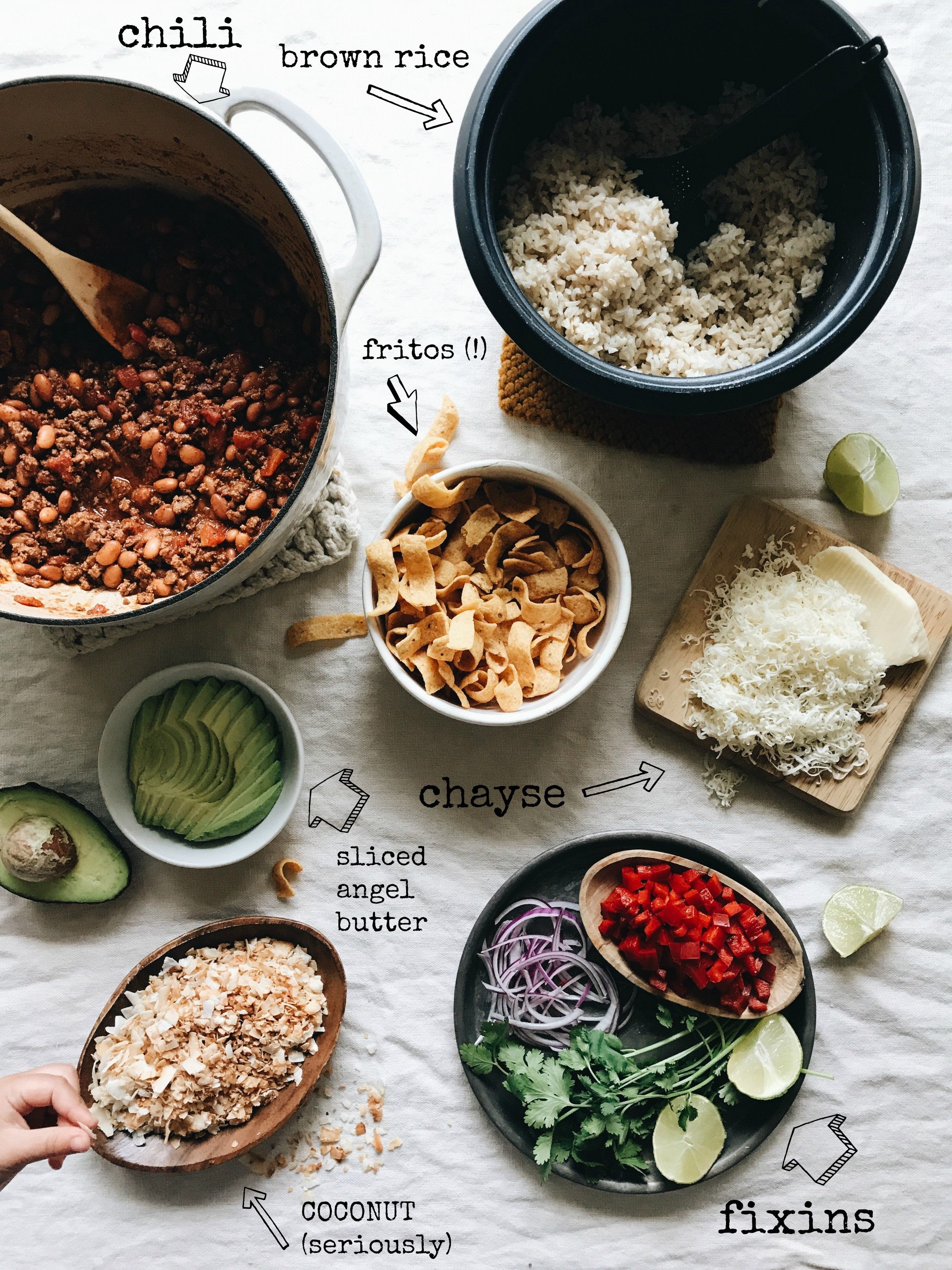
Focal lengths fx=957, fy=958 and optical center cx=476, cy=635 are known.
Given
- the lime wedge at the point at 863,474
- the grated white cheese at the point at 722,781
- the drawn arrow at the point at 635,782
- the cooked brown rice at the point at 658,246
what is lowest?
the drawn arrow at the point at 635,782

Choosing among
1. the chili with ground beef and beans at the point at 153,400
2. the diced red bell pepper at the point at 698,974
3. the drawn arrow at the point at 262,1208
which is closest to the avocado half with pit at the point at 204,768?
the chili with ground beef and beans at the point at 153,400

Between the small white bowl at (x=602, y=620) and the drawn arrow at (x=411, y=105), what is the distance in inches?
27.1

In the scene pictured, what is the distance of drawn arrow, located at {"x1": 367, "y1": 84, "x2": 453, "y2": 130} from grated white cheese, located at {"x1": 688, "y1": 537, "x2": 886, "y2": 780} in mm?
1022

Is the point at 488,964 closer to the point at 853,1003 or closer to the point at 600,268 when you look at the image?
the point at 853,1003

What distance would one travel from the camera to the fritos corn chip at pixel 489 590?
165 cm

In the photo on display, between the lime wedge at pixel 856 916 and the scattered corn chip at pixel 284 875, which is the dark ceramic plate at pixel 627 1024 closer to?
the lime wedge at pixel 856 916

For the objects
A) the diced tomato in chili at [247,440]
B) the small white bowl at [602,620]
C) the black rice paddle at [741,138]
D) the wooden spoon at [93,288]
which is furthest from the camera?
the small white bowl at [602,620]

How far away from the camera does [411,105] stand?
1823 mm

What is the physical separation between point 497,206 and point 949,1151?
194cm

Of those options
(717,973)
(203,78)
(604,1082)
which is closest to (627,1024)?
(604,1082)

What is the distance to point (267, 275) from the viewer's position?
1.59 m

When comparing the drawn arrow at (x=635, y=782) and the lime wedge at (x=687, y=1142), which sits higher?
the drawn arrow at (x=635, y=782)

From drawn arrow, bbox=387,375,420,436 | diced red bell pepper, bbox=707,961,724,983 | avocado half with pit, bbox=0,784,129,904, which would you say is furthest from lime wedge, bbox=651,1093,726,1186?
drawn arrow, bbox=387,375,420,436

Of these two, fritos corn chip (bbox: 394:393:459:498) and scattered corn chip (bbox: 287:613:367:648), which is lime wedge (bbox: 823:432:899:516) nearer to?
fritos corn chip (bbox: 394:393:459:498)
